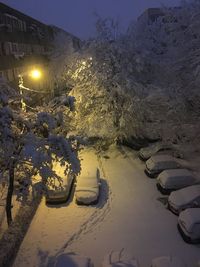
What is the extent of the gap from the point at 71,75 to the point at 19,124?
13.0 meters

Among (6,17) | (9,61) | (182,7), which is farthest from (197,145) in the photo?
(6,17)

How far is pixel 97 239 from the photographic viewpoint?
13023mm

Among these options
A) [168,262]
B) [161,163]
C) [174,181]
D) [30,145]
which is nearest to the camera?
[168,262]

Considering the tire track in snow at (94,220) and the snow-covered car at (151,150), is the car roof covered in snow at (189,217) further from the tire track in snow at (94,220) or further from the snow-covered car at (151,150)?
the snow-covered car at (151,150)

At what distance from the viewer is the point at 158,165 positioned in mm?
18016

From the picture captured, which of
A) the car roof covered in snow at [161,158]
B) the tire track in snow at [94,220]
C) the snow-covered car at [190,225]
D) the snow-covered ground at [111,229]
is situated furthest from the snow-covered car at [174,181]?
the snow-covered car at [190,225]

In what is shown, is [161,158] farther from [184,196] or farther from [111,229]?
[111,229]

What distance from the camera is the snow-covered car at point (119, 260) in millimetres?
10328

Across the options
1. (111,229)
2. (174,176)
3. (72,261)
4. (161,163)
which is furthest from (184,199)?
(72,261)

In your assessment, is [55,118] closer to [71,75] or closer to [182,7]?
[71,75]

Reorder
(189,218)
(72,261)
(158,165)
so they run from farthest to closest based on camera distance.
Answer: (158,165) < (189,218) < (72,261)

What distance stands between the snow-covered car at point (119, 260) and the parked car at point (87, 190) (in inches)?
172

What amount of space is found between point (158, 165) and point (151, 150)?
8.55 feet

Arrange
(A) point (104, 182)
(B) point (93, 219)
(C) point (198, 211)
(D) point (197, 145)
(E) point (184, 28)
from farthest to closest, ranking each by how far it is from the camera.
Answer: (E) point (184, 28) < (D) point (197, 145) < (A) point (104, 182) < (B) point (93, 219) < (C) point (198, 211)
